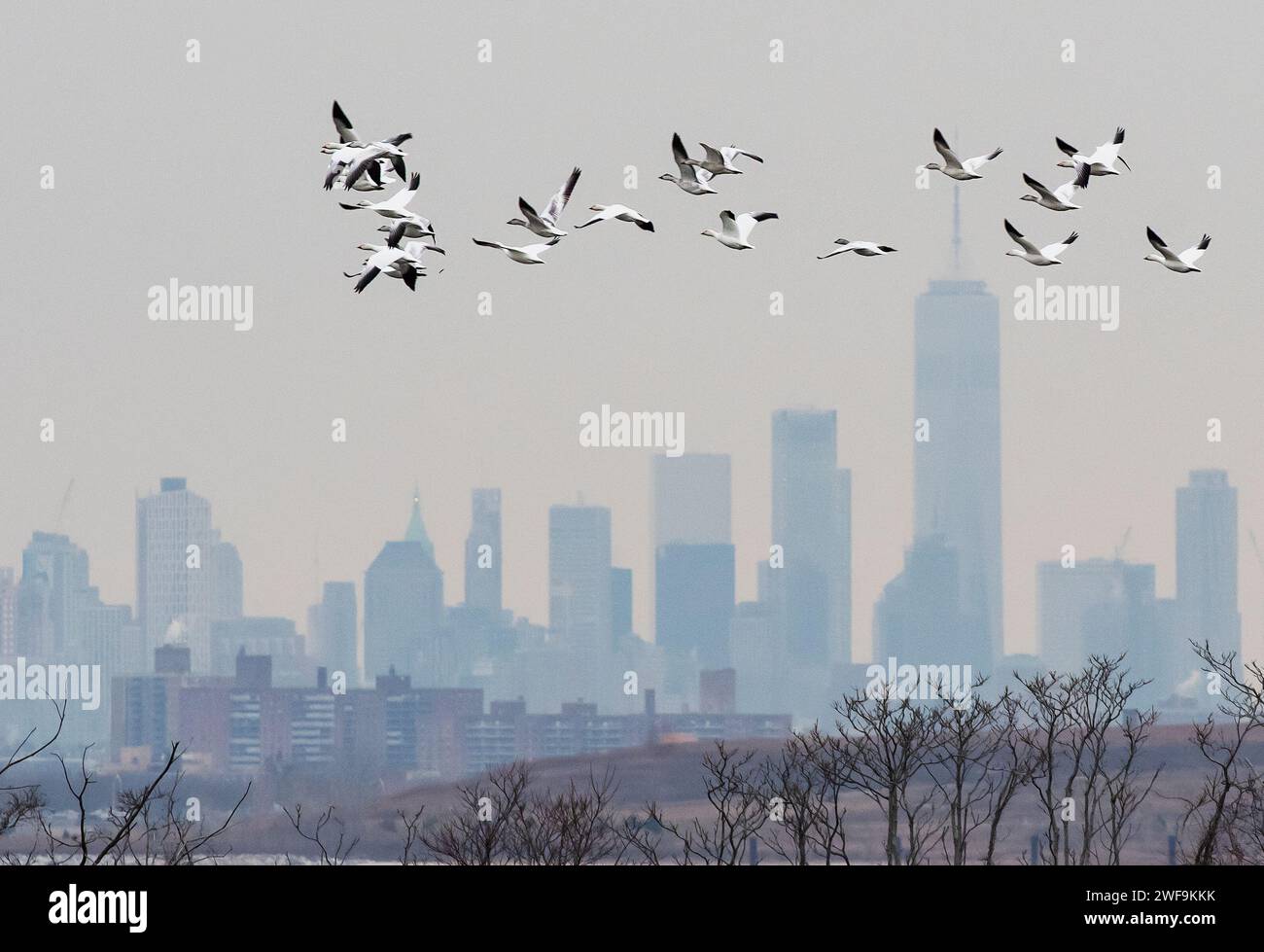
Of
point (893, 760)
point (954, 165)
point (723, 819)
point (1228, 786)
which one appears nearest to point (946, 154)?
point (954, 165)

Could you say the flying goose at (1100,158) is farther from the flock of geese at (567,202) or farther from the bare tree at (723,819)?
the bare tree at (723,819)

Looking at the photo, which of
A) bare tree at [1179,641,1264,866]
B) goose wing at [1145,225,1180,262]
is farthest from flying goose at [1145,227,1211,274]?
bare tree at [1179,641,1264,866]

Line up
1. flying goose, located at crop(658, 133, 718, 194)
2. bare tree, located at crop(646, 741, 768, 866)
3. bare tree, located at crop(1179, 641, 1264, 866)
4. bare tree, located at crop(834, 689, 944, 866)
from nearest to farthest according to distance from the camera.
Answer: flying goose, located at crop(658, 133, 718, 194)
bare tree, located at crop(1179, 641, 1264, 866)
bare tree, located at crop(646, 741, 768, 866)
bare tree, located at crop(834, 689, 944, 866)

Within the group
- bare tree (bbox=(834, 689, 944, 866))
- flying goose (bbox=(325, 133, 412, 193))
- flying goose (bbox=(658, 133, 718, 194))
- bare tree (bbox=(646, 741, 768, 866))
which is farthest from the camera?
bare tree (bbox=(834, 689, 944, 866))

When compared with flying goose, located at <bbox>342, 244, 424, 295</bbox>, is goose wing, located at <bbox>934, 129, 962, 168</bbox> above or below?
above

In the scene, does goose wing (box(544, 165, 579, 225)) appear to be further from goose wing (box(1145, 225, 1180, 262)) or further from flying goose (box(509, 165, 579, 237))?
goose wing (box(1145, 225, 1180, 262))
